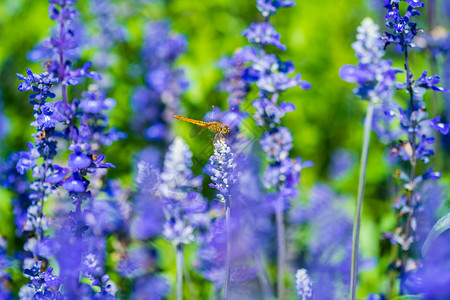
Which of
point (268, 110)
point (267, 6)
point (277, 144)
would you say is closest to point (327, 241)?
point (277, 144)

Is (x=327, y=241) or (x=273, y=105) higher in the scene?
(x=273, y=105)

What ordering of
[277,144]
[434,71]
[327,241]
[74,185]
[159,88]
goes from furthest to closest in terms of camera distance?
[159,88]
[434,71]
[327,241]
[277,144]
[74,185]

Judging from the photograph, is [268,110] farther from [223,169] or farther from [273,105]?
[223,169]

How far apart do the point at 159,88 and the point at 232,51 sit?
0.78 m

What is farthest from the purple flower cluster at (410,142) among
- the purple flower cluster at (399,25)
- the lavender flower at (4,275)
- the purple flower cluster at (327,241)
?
the lavender flower at (4,275)

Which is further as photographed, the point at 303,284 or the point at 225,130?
the point at 225,130

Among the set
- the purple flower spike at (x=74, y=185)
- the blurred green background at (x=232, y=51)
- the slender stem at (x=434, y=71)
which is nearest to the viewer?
the purple flower spike at (x=74, y=185)

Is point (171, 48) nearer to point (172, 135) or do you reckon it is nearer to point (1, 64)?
point (172, 135)

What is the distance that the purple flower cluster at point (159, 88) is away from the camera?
3.76 m

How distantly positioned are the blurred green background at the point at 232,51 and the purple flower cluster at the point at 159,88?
0.14 metres

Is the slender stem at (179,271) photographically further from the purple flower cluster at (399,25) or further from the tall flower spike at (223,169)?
the purple flower cluster at (399,25)

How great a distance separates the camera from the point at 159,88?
390 cm

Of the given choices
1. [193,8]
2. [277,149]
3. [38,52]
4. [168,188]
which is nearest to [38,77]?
[168,188]

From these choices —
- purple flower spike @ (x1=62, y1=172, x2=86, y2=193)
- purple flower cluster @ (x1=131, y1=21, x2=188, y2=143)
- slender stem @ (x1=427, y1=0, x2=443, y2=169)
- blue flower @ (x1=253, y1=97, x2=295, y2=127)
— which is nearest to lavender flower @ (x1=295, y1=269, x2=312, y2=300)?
blue flower @ (x1=253, y1=97, x2=295, y2=127)
